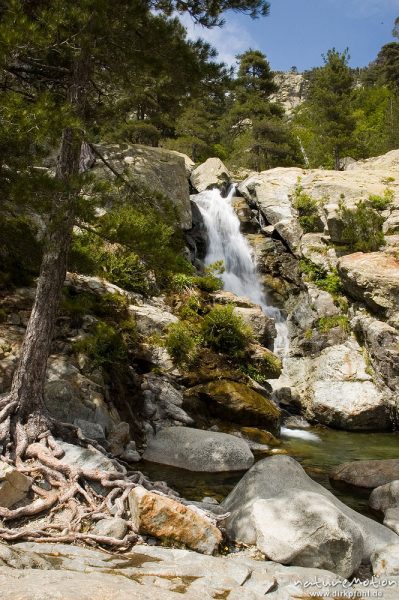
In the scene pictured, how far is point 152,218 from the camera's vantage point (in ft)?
25.1

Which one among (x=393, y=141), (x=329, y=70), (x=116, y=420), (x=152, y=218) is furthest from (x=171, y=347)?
(x=393, y=141)

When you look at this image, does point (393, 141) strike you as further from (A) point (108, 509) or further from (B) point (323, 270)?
(A) point (108, 509)

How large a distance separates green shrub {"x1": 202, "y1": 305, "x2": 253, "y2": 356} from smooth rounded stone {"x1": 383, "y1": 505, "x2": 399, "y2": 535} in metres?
7.36

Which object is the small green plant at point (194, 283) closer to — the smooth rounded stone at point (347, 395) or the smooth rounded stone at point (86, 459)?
the smooth rounded stone at point (347, 395)

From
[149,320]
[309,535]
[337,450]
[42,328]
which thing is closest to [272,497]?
[309,535]

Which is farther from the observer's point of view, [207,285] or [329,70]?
[329,70]

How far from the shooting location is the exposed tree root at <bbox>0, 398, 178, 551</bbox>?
16.5 ft

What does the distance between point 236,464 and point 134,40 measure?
826 cm

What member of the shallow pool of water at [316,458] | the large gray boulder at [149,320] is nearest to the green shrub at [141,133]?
the large gray boulder at [149,320]

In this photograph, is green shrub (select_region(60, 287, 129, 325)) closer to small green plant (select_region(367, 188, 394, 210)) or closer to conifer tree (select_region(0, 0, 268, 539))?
conifer tree (select_region(0, 0, 268, 539))

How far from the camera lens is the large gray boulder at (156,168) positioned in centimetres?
1938

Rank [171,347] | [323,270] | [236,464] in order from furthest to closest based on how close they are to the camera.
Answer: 1. [323,270]
2. [171,347]
3. [236,464]

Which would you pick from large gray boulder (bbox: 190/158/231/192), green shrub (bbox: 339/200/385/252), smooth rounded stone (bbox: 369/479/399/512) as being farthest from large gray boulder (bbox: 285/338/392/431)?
large gray boulder (bbox: 190/158/231/192)

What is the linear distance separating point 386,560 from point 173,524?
8.61ft
